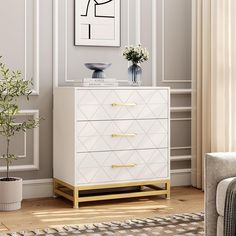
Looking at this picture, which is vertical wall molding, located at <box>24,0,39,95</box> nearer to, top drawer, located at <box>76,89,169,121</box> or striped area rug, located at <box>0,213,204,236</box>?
top drawer, located at <box>76,89,169,121</box>

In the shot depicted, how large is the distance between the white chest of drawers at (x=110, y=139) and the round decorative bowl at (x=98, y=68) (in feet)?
0.80

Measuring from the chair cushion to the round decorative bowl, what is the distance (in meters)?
1.89

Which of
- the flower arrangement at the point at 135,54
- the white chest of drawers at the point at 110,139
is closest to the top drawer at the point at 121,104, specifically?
the white chest of drawers at the point at 110,139

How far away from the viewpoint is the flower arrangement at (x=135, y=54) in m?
4.38

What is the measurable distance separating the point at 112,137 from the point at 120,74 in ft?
2.32

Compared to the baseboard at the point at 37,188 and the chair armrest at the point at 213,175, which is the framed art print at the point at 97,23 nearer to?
the baseboard at the point at 37,188

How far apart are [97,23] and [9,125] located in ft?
3.63

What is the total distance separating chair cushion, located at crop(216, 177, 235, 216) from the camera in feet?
8.39

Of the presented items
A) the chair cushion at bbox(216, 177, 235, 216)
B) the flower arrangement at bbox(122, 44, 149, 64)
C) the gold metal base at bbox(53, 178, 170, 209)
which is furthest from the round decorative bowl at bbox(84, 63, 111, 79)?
the chair cushion at bbox(216, 177, 235, 216)

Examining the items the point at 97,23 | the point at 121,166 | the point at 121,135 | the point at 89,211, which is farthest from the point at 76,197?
the point at 97,23

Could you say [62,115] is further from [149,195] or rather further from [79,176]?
[149,195]

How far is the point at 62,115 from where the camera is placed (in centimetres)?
421

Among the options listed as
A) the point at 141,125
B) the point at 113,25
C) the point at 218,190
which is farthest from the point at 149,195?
the point at 218,190

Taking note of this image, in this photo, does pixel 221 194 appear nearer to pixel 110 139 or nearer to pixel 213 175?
pixel 213 175
